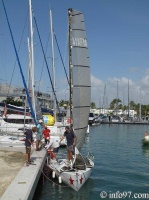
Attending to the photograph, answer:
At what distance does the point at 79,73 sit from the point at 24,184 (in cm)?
754

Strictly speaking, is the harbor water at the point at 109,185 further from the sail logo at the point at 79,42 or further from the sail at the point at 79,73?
the sail logo at the point at 79,42

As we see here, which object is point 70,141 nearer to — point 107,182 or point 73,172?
point 73,172

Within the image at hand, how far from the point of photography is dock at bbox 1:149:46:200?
974 centimetres

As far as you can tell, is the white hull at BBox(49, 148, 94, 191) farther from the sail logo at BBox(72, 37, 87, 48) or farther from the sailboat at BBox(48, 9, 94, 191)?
the sail logo at BBox(72, 37, 87, 48)

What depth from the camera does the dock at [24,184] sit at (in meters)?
9.74

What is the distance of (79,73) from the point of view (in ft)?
55.0

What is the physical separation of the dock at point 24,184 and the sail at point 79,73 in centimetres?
310

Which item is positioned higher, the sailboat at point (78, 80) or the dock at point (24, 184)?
the sailboat at point (78, 80)

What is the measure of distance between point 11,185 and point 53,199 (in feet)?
11.1

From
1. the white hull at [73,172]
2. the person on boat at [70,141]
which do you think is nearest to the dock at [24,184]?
the white hull at [73,172]

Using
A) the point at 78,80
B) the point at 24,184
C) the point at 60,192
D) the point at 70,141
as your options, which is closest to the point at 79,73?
the point at 78,80

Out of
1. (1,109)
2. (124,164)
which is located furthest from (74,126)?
(1,109)

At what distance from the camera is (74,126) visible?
54.4 feet

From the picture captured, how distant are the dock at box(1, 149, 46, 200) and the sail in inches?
122
